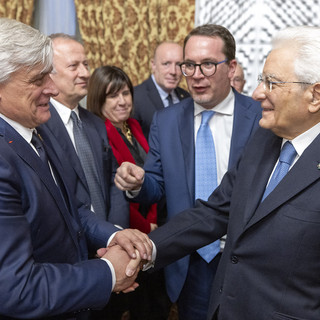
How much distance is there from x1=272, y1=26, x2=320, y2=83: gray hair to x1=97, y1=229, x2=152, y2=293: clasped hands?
920 mm

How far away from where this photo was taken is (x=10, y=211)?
1338 mm

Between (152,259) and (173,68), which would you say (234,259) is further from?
(173,68)

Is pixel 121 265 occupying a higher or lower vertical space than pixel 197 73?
lower

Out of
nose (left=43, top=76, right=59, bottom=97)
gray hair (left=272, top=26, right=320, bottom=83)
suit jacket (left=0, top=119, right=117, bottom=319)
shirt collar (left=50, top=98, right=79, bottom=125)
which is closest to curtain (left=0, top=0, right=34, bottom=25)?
shirt collar (left=50, top=98, right=79, bottom=125)

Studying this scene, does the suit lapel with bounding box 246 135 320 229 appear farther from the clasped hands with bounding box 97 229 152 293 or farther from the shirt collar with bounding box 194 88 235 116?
the shirt collar with bounding box 194 88 235 116

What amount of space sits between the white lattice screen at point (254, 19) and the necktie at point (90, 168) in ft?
9.72

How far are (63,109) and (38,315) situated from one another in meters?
1.57

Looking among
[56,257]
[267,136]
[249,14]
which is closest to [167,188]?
[267,136]

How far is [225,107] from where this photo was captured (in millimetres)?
2430

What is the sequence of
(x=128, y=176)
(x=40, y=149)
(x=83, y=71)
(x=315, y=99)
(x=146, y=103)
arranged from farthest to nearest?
1. (x=146, y=103)
2. (x=83, y=71)
3. (x=128, y=176)
4. (x=40, y=149)
5. (x=315, y=99)

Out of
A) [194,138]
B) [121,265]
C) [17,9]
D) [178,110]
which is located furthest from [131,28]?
[121,265]

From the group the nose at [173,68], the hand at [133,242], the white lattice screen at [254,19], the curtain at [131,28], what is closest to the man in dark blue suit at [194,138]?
the hand at [133,242]

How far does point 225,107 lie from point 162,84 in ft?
6.76

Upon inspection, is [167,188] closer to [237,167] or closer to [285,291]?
[237,167]
